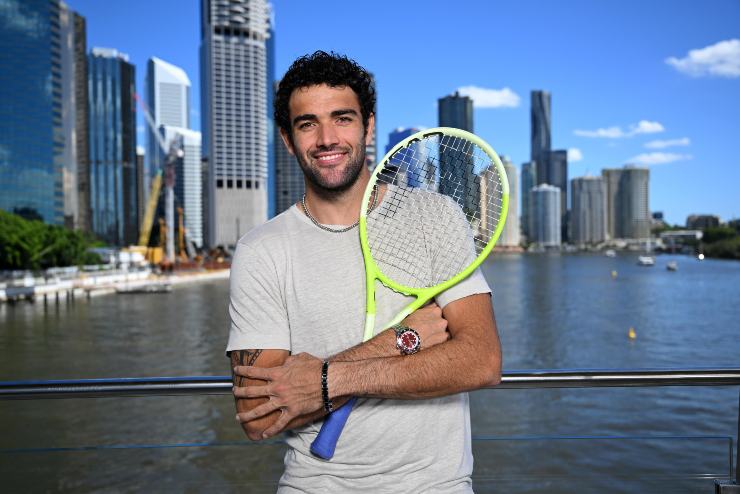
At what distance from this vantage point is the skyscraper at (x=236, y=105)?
598ft

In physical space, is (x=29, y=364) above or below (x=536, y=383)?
below

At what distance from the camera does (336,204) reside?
2.03m

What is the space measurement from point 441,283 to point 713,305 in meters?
56.1

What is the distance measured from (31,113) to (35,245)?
58.6 m

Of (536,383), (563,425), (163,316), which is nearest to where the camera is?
(536,383)

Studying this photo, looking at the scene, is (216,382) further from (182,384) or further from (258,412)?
(258,412)

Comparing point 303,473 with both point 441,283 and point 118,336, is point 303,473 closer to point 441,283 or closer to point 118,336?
point 441,283

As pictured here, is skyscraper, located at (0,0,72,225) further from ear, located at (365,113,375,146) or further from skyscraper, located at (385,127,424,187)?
ear, located at (365,113,375,146)

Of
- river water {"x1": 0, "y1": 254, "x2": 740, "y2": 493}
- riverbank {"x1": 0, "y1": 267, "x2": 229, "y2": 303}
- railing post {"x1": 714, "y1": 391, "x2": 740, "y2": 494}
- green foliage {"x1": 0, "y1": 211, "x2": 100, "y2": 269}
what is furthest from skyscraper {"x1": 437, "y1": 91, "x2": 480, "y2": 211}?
green foliage {"x1": 0, "y1": 211, "x2": 100, "y2": 269}

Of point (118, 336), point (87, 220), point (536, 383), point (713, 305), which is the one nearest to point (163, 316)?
point (118, 336)

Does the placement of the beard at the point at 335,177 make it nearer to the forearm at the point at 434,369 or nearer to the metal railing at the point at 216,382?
the forearm at the point at 434,369

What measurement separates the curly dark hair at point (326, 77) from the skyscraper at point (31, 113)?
126 meters

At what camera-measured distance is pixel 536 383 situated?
2668 millimetres

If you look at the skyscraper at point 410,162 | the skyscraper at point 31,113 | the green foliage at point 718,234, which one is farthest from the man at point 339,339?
the green foliage at point 718,234
